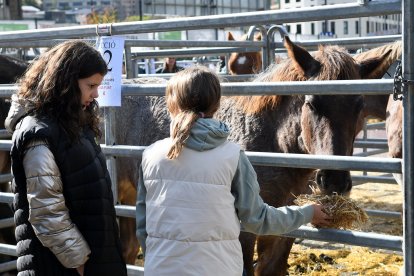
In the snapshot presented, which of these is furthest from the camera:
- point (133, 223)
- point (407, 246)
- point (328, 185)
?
point (133, 223)

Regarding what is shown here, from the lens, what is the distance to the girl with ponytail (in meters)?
2.34

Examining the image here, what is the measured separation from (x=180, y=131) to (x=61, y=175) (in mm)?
556

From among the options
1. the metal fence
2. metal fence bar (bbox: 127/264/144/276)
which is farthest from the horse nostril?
metal fence bar (bbox: 127/264/144/276)

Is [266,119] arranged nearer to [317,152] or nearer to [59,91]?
[317,152]

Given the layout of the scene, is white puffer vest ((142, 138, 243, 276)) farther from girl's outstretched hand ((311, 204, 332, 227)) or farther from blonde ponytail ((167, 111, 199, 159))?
girl's outstretched hand ((311, 204, 332, 227))

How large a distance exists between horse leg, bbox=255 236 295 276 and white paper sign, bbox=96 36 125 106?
138cm

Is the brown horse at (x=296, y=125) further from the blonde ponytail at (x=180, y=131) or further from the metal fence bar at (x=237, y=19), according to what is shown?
the blonde ponytail at (x=180, y=131)

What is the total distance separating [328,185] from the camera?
3221mm

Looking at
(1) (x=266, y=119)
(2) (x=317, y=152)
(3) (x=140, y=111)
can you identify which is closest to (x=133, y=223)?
(3) (x=140, y=111)

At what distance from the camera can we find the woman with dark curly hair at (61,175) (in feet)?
8.08

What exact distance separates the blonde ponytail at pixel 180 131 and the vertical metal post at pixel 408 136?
84cm

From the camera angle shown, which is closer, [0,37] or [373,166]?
[373,166]

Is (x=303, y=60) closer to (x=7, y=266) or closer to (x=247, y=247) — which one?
(x=247, y=247)

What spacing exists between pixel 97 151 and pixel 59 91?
12.6 inches
